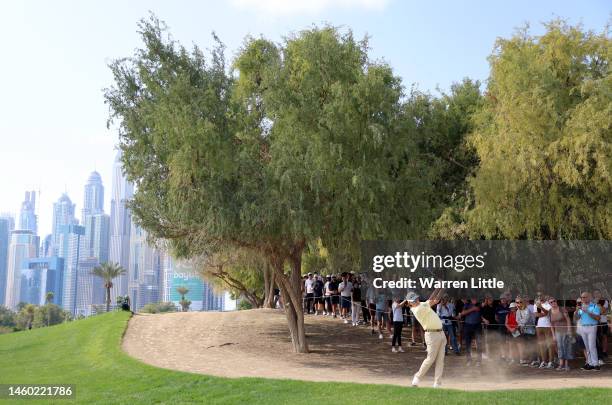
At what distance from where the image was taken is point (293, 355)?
18.7m

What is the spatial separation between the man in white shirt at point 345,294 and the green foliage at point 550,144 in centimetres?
589

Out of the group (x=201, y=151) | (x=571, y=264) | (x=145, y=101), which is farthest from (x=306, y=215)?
(x=571, y=264)

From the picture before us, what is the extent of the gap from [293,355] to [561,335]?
25.3 ft

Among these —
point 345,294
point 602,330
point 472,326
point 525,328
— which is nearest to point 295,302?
point 345,294

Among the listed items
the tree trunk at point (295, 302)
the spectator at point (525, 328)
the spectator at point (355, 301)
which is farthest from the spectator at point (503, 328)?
the spectator at point (355, 301)

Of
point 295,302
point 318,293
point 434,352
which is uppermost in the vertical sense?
point 318,293

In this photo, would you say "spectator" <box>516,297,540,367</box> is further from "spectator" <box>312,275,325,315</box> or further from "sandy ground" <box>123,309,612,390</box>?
"spectator" <box>312,275,325,315</box>

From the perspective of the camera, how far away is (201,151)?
16.1 meters

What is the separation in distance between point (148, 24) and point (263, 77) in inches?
142

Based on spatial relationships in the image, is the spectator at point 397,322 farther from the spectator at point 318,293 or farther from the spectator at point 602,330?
the spectator at point 318,293

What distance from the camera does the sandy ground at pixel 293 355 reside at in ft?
46.9

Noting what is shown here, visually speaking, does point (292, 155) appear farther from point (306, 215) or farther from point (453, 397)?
point (453, 397)

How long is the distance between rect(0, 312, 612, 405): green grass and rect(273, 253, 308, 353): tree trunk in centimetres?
339

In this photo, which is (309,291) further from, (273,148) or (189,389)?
(189,389)
